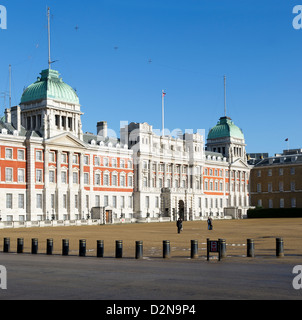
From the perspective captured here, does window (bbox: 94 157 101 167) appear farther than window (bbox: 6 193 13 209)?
Yes

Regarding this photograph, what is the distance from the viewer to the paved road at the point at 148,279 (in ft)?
50.9

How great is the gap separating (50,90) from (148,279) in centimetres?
7452

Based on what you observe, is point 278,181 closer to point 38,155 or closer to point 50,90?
point 50,90

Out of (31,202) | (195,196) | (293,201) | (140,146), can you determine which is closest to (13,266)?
(31,202)

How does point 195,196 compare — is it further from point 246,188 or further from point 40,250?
point 40,250

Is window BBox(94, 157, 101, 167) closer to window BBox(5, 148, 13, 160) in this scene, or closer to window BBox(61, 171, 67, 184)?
window BBox(61, 171, 67, 184)

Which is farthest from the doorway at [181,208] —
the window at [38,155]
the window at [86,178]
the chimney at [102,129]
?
the window at [38,155]

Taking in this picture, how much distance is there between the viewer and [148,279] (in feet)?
62.3

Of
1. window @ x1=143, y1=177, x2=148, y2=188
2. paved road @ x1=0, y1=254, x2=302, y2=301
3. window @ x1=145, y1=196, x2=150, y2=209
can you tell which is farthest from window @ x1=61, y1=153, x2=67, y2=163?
paved road @ x1=0, y1=254, x2=302, y2=301

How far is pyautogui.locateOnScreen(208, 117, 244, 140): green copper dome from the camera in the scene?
5458 inches

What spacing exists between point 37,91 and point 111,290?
7823cm

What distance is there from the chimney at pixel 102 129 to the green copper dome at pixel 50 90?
15.2 meters

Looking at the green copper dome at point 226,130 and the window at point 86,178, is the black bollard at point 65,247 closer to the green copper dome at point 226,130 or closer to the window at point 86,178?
the window at point 86,178

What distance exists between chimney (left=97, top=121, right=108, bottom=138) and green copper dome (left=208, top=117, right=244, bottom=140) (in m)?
40.3
